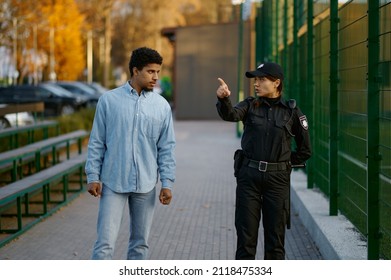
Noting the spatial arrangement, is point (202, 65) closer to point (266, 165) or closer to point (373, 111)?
point (373, 111)

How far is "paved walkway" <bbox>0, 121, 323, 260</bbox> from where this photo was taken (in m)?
8.16

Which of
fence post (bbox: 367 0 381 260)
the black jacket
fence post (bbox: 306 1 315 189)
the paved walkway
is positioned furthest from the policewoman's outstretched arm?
fence post (bbox: 306 1 315 189)

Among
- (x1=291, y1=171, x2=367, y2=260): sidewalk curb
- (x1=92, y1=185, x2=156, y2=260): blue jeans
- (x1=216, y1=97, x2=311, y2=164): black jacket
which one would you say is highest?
(x1=216, y1=97, x2=311, y2=164): black jacket

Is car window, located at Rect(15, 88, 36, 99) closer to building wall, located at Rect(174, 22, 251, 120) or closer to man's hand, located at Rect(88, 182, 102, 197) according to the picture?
building wall, located at Rect(174, 22, 251, 120)

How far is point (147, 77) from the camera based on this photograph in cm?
575

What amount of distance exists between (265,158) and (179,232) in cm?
345

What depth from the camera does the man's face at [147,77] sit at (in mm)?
5754

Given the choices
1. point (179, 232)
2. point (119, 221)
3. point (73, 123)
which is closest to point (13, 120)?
point (73, 123)

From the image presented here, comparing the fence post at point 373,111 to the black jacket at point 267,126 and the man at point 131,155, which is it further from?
the man at point 131,155

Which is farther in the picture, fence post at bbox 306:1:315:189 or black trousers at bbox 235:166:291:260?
fence post at bbox 306:1:315:189

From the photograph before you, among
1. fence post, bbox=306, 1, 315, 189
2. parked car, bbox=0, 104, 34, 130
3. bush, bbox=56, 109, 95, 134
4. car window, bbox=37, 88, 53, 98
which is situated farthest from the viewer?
car window, bbox=37, 88, 53, 98

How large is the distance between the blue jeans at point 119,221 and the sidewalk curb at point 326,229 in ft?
5.75

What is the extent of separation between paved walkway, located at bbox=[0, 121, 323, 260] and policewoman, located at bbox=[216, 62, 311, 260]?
1783 millimetres
